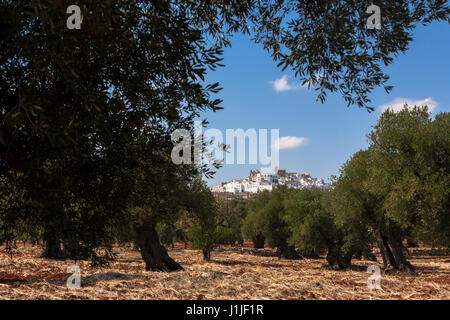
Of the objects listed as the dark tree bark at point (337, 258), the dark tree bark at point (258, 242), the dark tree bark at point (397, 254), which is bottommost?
the dark tree bark at point (258, 242)

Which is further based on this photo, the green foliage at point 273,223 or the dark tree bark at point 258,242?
the dark tree bark at point 258,242

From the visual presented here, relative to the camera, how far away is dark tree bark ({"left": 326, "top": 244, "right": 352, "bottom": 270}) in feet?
107

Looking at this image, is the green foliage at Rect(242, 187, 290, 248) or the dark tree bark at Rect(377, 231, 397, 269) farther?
the green foliage at Rect(242, 187, 290, 248)

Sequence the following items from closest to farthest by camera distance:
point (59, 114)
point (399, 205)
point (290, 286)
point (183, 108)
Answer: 1. point (59, 114)
2. point (183, 108)
3. point (290, 286)
4. point (399, 205)

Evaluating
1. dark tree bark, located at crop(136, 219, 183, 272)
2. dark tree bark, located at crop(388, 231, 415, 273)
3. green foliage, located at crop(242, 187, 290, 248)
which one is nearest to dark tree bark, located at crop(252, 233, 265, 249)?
green foliage, located at crop(242, 187, 290, 248)

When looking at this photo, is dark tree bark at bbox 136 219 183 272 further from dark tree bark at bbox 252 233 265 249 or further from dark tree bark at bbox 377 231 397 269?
dark tree bark at bbox 252 233 265 249

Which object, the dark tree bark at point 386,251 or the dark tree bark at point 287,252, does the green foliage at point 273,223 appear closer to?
the dark tree bark at point 287,252

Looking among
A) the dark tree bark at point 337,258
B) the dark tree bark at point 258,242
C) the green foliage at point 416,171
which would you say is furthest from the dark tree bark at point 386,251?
the dark tree bark at point 258,242

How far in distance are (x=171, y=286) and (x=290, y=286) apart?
3.78 m

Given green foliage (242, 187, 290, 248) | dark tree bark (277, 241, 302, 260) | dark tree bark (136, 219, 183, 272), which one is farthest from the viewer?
dark tree bark (277, 241, 302, 260)

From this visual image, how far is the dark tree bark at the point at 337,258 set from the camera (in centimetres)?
3250

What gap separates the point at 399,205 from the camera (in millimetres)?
18344
